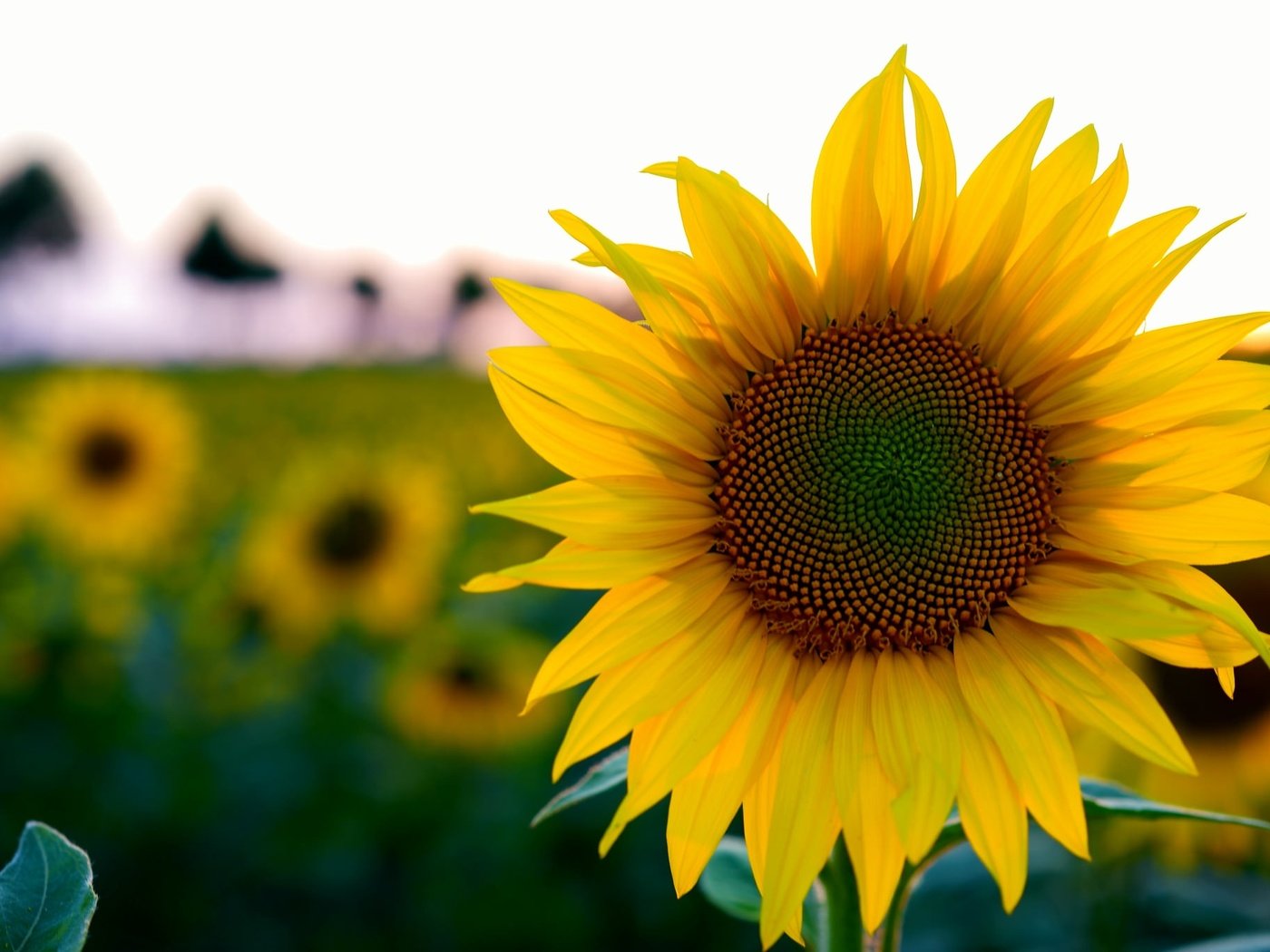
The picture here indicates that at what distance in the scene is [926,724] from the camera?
153 centimetres

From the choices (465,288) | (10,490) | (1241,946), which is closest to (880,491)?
(1241,946)

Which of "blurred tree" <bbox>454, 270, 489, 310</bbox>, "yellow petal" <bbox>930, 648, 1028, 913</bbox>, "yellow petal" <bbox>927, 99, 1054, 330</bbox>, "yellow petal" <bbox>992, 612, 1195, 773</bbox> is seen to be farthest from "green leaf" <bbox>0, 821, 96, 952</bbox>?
"blurred tree" <bbox>454, 270, 489, 310</bbox>

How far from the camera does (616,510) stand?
156cm

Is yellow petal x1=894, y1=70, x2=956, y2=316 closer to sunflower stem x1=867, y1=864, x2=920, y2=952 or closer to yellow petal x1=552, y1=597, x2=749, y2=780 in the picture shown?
yellow petal x1=552, y1=597, x2=749, y2=780

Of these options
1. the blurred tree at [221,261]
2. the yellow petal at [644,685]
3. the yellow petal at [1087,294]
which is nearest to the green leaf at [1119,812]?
the yellow petal at [644,685]

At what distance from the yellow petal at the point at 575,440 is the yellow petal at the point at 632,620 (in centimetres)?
15

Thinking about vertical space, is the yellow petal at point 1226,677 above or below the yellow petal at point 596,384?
below

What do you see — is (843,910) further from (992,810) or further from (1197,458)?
(1197,458)

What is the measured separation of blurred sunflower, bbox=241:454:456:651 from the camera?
5.52 metres

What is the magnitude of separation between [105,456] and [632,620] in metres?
5.96

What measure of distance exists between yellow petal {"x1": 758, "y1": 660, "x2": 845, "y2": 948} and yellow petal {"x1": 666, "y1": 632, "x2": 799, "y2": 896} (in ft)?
0.12

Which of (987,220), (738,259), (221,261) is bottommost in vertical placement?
(221,261)

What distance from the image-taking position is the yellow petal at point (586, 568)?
1.39 metres

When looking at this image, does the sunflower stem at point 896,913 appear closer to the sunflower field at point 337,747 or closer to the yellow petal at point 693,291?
the yellow petal at point 693,291
